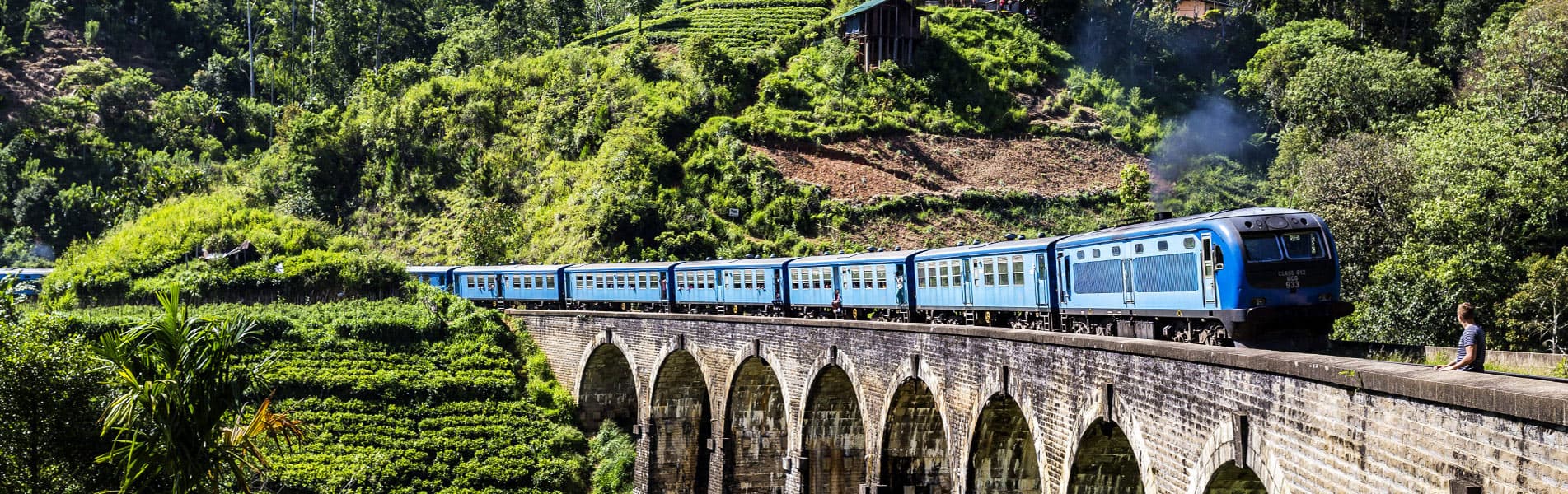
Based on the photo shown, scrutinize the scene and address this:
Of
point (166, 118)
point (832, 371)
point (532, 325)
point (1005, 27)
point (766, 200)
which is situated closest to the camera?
point (832, 371)

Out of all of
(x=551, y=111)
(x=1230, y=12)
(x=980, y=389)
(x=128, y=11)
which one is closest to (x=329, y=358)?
(x=980, y=389)

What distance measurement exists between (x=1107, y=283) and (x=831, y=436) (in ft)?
31.1

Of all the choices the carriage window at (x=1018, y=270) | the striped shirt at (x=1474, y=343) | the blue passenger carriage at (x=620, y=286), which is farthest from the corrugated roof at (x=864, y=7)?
the striped shirt at (x=1474, y=343)

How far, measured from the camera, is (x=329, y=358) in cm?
3931

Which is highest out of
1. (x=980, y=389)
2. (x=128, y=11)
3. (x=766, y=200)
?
(x=128, y=11)

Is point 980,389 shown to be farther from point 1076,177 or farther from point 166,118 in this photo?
point 166,118

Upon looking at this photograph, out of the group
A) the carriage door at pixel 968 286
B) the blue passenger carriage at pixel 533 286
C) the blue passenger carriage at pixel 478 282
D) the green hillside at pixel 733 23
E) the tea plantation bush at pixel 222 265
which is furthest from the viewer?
the green hillside at pixel 733 23

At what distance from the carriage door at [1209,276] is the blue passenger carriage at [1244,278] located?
Result: 10 millimetres

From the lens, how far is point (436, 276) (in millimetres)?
50125

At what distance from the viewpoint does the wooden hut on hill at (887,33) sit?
68.1m

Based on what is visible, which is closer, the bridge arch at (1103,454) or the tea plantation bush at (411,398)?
the bridge arch at (1103,454)

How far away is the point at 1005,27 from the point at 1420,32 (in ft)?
72.8

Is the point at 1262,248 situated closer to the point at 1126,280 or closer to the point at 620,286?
the point at 1126,280

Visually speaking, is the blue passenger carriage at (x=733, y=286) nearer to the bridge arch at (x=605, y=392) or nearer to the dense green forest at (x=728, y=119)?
the bridge arch at (x=605, y=392)
